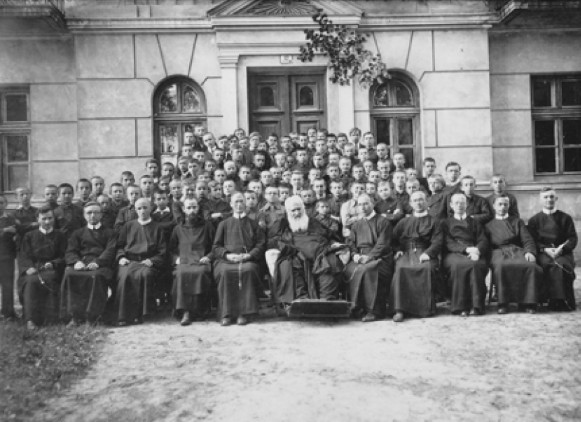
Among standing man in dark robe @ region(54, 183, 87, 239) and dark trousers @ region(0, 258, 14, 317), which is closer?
dark trousers @ region(0, 258, 14, 317)

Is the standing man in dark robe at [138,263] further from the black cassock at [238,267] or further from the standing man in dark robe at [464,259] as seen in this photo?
the standing man in dark robe at [464,259]

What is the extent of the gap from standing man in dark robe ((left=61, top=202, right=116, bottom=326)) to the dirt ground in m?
0.57

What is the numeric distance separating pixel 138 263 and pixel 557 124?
8.90m

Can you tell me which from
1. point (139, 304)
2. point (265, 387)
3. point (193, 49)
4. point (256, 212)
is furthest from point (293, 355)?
point (193, 49)

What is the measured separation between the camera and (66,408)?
4070 mm

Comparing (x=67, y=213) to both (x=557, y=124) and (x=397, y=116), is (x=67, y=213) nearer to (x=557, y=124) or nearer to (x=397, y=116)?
(x=397, y=116)

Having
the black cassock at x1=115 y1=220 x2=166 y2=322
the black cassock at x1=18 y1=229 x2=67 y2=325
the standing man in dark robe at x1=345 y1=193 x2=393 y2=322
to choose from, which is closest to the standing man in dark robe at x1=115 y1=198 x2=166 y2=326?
the black cassock at x1=115 y1=220 x2=166 y2=322

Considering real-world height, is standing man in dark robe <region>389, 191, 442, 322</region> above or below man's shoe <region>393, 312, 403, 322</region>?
above

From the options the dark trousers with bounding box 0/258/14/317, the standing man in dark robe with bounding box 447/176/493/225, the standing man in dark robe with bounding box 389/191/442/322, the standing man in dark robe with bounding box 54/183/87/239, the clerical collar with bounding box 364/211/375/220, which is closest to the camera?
the standing man in dark robe with bounding box 389/191/442/322

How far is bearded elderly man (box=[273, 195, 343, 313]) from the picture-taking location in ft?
21.6

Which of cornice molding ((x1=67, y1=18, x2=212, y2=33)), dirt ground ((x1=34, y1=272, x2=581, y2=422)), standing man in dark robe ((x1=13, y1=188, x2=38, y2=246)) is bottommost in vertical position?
dirt ground ((x1=34, y1=272, x2=581, y2=422))

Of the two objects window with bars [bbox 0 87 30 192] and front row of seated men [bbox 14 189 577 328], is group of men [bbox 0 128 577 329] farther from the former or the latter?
window with bars [bbox 0 87 30 192]

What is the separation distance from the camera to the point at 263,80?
10.7m

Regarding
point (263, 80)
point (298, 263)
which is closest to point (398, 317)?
point (298, 263)
